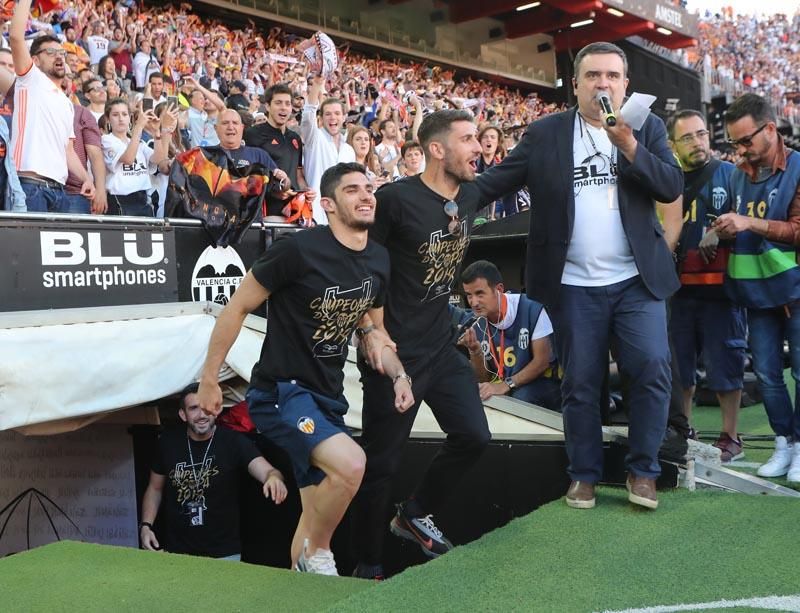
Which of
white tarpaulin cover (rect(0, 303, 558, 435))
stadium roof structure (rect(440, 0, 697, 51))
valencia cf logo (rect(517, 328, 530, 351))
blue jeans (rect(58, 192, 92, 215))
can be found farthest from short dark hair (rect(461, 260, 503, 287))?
stadium roof structure (rect(440, 0, 697, 51))

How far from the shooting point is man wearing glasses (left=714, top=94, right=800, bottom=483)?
4672mm

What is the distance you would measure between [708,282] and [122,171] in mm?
4713

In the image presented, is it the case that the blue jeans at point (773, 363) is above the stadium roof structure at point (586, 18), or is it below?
below

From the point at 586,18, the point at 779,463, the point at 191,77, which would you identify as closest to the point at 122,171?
the point at 779,463

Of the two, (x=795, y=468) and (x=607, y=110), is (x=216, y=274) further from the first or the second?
(x=795, y=468)

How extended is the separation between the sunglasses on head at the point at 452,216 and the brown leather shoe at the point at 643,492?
51.4 inches

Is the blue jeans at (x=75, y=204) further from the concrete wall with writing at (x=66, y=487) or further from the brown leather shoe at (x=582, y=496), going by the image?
the brown leather shoe at (x=582, y=496)

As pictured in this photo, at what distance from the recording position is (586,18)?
101 ft

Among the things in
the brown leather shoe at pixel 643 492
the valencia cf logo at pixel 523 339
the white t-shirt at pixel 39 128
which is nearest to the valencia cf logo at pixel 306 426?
the brown leather shoe at pixel 643 492

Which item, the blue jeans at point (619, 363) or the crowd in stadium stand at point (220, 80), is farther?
the crowd in stadium stand at point (220, 80)

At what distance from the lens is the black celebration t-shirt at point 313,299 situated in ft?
12.0

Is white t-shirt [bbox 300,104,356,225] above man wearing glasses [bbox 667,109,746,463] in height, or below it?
above

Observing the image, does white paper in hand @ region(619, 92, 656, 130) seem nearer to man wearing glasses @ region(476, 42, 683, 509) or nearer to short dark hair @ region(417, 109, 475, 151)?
man wearing glasses @ region(476, 42, 683, 509)

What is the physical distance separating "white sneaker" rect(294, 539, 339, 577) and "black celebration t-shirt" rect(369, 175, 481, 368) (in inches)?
35.1
